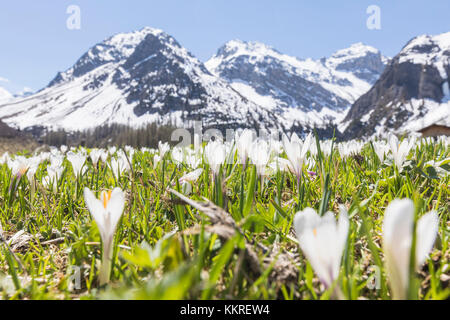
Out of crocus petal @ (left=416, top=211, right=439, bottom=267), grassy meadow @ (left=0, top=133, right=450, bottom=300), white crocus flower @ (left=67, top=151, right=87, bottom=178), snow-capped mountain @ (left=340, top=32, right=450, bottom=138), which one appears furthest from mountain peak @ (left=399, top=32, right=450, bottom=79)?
crocus petal @ (left=416, top=211, right=439, bottom=267)

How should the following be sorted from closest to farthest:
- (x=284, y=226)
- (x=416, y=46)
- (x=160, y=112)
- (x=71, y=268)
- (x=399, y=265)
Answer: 1. (x=399, y=265)
2. (x=71, y=268)
3. (x=284, y=226)
4. (x=416, y=46)
5. (x=160, y=112)

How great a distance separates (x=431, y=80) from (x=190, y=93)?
13958cm

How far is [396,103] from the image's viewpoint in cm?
14212

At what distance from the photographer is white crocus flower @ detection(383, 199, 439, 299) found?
54 cm

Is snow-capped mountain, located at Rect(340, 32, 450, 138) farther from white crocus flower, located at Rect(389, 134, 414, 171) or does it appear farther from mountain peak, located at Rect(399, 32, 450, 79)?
white crocus flower, located at Rect(389, 134, 414, 171)

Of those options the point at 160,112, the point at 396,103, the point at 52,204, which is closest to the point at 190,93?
the point at 160,112

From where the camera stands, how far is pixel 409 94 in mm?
143875

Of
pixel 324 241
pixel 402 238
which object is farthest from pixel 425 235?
pixel 324 241

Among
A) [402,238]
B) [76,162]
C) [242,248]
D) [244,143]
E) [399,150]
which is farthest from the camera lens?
[76,162]

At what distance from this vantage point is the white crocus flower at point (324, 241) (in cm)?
64

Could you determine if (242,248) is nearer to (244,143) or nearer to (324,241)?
(324,241)

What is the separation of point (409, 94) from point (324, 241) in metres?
174

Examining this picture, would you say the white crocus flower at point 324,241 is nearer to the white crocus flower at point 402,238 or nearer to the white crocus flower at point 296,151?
the white crocus flower at point 402,238
